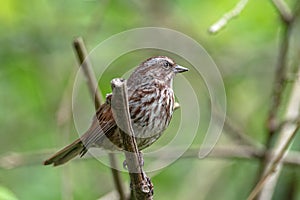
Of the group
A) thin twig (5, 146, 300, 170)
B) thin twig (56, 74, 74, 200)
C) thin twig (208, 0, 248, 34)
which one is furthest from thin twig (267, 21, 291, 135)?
thin twig (56, 74, 74, 200)

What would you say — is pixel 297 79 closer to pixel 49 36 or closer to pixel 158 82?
pixel 158 82

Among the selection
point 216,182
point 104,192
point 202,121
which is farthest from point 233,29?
point 104,192

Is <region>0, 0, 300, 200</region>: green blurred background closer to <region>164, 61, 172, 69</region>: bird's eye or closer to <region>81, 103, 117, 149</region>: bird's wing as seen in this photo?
<region>164, 61, 172, 69</region>: bird's eye

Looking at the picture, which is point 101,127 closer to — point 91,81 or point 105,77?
point 91,81

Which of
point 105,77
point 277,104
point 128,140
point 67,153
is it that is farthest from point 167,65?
point 105,77

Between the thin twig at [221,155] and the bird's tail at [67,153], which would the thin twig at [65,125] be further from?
the bird's tail at [67,153]

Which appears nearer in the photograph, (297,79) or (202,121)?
(297,79)
